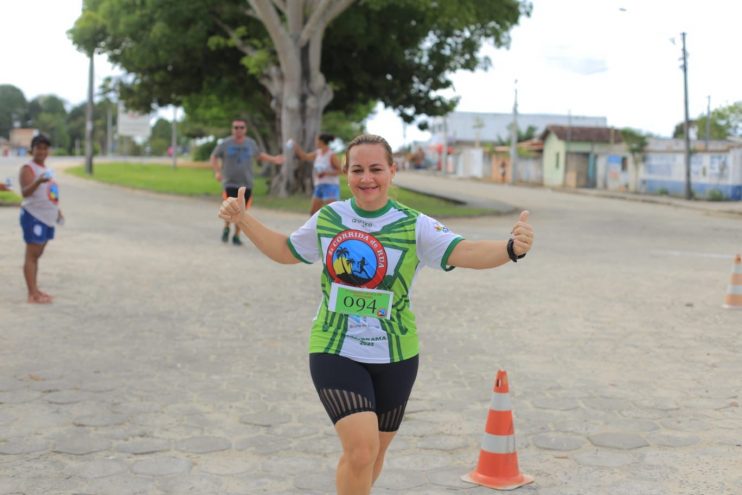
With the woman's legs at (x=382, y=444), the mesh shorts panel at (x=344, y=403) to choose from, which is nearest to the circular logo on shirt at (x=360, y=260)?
the mesh shorts panel at (x=344, y=403)

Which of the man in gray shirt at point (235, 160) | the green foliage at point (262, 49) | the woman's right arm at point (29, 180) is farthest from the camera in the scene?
the green foliage at point (262, 49)

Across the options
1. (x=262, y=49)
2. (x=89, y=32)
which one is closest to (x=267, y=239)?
(x=262, y=49)

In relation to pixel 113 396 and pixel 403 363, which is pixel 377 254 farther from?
pixel 113 396

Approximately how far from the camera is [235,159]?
45.7 ft

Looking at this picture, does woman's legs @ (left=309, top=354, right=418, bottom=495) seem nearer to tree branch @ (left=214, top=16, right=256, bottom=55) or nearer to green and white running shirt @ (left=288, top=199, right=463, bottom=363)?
green and white running shirt @ (left=288, top=199, right=463, bottom=363)

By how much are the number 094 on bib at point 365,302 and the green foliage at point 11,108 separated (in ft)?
488

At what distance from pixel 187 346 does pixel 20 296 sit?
2.89 meters

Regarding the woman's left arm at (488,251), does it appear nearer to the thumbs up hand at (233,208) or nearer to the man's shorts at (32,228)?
the thumbs up hand at (233,208)

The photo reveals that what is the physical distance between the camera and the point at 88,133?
4591 cm

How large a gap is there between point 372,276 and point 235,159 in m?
10.6

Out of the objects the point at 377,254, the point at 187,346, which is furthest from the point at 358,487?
the point at 187,346

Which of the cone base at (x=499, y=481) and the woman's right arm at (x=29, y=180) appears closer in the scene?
the cone base at (x=499, y=481)

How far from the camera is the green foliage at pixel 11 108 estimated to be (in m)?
142

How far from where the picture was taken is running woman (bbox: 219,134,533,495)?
3.51 meters
